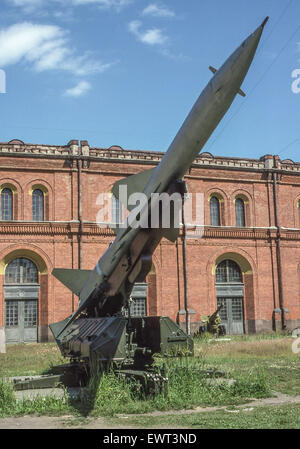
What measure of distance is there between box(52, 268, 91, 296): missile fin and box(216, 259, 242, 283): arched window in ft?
53.4

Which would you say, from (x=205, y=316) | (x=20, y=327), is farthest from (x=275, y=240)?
(x=20, y=327)

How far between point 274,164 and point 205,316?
979 centimetres

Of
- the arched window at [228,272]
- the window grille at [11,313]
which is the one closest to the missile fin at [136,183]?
the window grille at [11,313]

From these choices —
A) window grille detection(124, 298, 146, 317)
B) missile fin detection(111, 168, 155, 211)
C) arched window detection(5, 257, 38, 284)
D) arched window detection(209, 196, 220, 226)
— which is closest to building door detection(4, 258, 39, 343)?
arched window detection(5, 257, 38, 284)

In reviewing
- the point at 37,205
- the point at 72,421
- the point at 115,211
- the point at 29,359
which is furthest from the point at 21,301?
the point at 72,421

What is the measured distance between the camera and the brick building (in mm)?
25969

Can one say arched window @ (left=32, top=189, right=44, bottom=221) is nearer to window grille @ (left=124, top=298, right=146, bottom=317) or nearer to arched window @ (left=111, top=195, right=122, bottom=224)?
arched window @ (left=111, top=195, right=122, bottom=224)

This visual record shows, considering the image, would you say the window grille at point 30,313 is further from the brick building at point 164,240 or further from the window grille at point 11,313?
the window grille at point 11,313

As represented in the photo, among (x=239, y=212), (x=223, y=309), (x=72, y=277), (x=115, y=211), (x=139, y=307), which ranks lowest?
(x=223, y=309)

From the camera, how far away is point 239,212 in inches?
1185

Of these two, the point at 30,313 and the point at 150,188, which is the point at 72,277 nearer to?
the point at 150,188

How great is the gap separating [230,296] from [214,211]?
478 cm

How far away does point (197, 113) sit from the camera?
9.27 m
